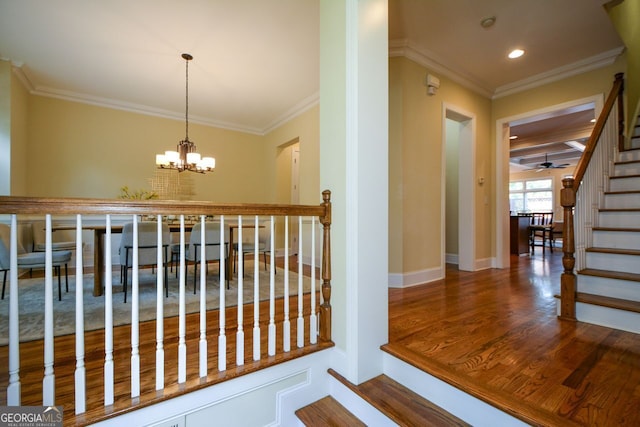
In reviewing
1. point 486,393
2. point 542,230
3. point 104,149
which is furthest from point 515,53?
point 104,149

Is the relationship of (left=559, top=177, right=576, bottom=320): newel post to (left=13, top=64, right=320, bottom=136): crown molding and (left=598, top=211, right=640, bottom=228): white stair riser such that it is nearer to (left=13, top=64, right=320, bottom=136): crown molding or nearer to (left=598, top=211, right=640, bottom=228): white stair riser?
(left=598, top=211, right=640, bottom=228): white stair riser

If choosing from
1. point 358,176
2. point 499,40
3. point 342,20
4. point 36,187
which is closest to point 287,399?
point 358,176

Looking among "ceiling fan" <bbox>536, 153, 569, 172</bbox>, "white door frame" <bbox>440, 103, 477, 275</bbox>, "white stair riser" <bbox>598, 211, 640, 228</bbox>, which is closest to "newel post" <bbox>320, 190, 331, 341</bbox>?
"white stair riser" <bbox>598, 211, 640, 228</bbox>

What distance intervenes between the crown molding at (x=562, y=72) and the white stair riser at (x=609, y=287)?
2877mm

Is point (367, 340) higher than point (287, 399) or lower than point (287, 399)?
higher

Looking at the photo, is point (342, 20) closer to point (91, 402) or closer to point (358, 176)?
point (358, 176)

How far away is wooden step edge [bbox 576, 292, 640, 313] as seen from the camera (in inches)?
72.5

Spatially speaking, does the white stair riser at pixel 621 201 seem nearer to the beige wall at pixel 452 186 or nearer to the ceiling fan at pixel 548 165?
the beige wall at pixel 452 186

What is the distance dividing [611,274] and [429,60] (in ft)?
9.22

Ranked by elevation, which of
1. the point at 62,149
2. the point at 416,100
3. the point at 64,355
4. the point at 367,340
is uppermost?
the point at 416,100

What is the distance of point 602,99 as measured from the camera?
326cm

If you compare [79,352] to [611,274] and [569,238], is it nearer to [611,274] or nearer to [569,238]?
[569,238]

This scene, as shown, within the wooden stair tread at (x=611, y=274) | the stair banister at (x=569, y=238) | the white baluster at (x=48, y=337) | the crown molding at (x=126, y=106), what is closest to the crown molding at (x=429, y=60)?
the stair banister at (x=569, y=238)

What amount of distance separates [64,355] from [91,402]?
0.75 meters
